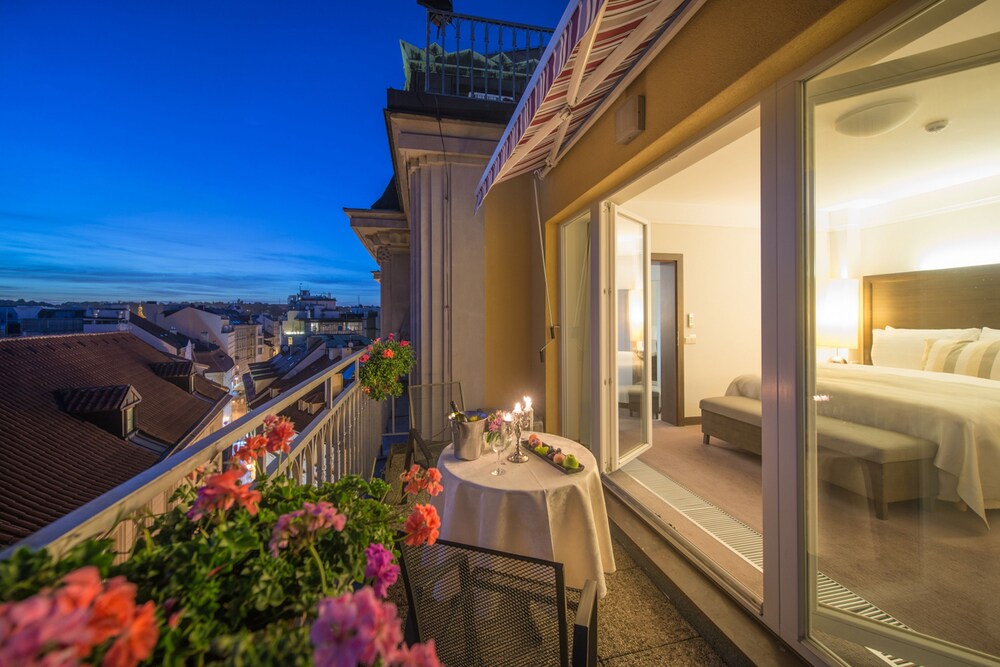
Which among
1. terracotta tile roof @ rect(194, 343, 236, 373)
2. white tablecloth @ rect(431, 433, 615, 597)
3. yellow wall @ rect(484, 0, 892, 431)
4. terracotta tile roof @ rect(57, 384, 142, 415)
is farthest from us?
terracotta tile roof @ rect(194, 343, 236, 373)

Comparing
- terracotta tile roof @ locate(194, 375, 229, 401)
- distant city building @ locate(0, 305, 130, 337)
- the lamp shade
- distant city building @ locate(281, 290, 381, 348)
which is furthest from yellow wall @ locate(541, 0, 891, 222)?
distant city building @ locate(281, 290, 381, 348)

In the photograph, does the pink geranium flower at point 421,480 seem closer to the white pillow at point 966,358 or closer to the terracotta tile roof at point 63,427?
the white pillow at point 966,358

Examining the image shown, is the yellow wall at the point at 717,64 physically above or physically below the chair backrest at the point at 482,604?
above

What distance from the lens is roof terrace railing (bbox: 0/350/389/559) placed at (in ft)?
2.15

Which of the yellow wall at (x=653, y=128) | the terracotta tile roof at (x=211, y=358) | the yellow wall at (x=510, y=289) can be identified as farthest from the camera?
the terracotta tile roof at (x=211, y=358)

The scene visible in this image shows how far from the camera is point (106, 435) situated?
1109 cm

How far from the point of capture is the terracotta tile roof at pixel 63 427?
26.2 ft

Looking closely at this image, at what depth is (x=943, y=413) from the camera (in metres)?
1.56

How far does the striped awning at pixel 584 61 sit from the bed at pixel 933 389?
155 cm

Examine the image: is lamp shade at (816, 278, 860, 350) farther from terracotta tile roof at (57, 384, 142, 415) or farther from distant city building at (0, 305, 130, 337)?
distant city building at (0, 305, 130, 337)

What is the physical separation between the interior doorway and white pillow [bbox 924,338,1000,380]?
3.75 meters

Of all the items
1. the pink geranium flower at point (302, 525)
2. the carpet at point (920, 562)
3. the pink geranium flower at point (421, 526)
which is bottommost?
the carpet at point (920, 562)

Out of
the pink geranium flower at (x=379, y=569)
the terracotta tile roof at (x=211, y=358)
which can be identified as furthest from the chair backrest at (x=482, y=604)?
the terracotta tile roof at (x=211, y=358)

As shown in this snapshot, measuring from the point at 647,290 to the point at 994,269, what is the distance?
2453 mm
